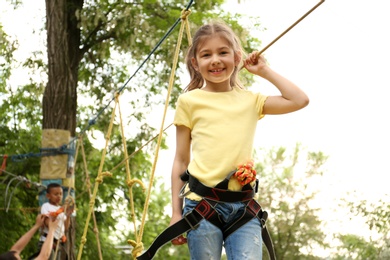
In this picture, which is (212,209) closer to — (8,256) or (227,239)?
(227,239)

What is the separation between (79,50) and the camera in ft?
35.4

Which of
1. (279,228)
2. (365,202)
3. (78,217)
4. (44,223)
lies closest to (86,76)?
(78,217)

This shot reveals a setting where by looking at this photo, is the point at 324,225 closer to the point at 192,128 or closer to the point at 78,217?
the point at 78,217

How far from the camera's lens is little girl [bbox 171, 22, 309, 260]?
2670 mm

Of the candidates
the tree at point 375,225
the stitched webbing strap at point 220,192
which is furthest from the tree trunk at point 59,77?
the stitched webbing strap at point 220,192

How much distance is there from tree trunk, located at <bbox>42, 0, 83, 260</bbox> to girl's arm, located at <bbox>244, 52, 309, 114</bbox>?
23.7ft

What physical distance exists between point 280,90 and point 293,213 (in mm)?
16335

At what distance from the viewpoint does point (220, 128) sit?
275 cm

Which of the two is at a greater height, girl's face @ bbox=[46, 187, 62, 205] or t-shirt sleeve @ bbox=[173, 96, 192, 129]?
girl's face @ bbox=[46, 187, 62, 205]

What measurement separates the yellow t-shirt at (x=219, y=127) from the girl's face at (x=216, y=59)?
2.6 inches

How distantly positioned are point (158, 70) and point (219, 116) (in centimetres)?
923

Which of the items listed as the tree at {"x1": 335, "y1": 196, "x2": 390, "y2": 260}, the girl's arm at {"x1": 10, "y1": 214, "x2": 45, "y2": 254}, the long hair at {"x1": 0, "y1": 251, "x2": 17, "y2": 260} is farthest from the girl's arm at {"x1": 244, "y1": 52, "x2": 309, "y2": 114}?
the tree at {"x1": 335, "y1": 196, "x2": 390, "y2": 260}

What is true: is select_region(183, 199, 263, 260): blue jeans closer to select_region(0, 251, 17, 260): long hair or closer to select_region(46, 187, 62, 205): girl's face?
select_region(0, 251, 17, 260): long hair

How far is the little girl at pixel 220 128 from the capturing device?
2670 mm
